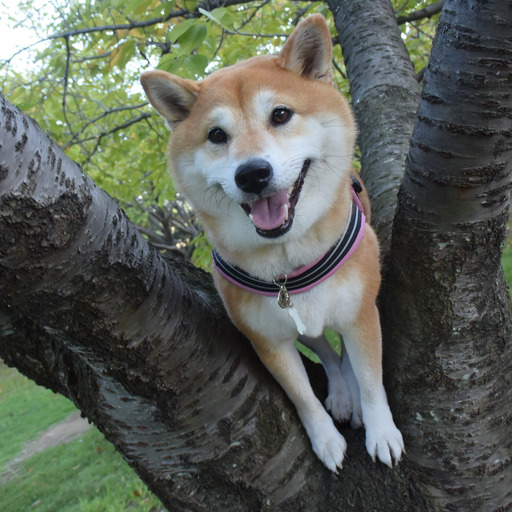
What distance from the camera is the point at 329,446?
6.15ft

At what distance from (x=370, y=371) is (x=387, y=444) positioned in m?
0.28

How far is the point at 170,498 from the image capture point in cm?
175

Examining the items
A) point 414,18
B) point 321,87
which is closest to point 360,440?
point 321,87

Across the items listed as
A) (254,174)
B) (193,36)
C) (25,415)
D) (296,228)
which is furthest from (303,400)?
(25,415)

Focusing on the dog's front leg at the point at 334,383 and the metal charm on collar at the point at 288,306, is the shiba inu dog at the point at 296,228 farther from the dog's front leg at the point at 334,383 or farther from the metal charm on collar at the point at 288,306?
the dog's front leg at the point at 334,383

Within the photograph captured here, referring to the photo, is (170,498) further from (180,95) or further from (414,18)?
(414,18)

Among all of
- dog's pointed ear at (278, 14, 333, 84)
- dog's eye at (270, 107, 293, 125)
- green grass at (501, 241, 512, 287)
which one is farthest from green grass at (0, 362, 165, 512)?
green grass at (501, 241, 512, 287)

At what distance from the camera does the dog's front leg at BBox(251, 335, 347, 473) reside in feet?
6.14

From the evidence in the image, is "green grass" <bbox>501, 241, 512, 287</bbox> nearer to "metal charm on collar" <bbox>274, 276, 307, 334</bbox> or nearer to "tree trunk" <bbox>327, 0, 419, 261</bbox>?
"tree trunk" <bbox>327, 0, 419, 261</bbox>

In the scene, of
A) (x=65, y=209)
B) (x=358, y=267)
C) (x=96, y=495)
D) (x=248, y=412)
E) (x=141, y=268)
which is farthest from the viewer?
(x=96, y=495)

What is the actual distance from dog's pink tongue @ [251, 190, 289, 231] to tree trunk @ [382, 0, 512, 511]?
16.7 inches

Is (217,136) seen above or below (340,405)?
above

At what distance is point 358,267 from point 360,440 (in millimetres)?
763

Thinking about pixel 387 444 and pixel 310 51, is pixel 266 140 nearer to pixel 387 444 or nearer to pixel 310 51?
pixel 310 51
